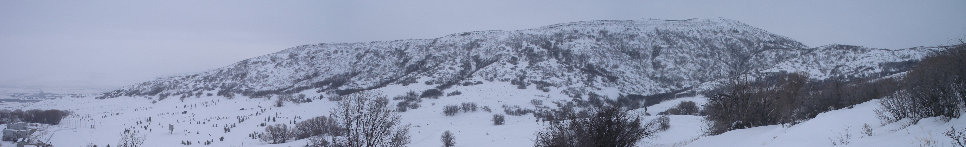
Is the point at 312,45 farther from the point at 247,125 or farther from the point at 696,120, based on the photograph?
the point at 696,120

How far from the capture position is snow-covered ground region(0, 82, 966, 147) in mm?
16234

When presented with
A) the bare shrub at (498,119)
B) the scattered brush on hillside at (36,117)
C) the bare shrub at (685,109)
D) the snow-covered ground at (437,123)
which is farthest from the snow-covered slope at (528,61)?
the bare shrub at (498,119)

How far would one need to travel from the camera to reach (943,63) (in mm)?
18766

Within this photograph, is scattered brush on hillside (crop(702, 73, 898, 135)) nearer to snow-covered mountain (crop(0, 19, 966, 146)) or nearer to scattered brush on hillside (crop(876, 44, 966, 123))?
snow-covered mountain (crop(0, 19, 966, 146))

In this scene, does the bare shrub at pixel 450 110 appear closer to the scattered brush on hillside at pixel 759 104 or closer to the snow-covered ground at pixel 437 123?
the snow-covered ground at pixel 437 123

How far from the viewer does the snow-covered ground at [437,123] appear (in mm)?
16234

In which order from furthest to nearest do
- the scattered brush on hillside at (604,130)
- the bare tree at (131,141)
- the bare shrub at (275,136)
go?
1. the bare shrub at (275,136)
2. the bare tree at (131,141)
3. the scattered brush on hillside at (604,130)

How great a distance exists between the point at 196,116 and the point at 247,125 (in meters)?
18.1

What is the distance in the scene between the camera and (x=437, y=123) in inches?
2837

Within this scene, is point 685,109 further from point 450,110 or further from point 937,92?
point 937,92

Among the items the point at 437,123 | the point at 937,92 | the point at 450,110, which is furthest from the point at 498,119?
the point at 937,92

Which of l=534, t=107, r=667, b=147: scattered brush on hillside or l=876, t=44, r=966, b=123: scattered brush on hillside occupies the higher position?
l=876, t=44, r=966, b=123: scattered brush on hillside

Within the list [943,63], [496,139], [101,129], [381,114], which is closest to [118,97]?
[101,129]

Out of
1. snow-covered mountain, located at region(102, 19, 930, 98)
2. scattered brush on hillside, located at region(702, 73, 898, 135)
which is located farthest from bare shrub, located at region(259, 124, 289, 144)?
scattered brush on hillside, located at region(702, 73, 898, 135)
